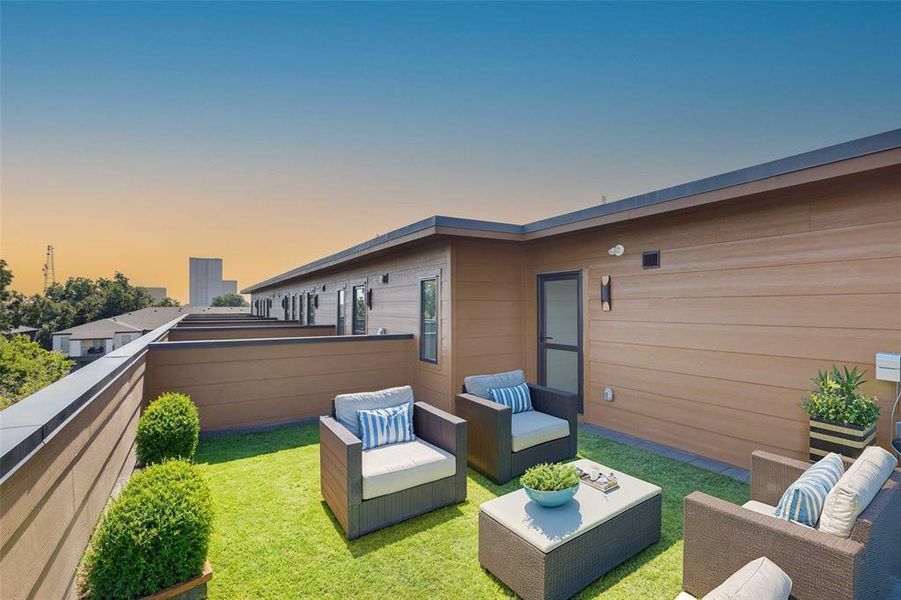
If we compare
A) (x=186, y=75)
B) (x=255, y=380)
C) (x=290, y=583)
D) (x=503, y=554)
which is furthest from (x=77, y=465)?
(x=186, y=75)

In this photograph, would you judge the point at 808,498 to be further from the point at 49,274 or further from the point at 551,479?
A: the point at 49,274

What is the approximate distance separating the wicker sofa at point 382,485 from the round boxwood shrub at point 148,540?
89cm

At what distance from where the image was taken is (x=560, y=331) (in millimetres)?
5996

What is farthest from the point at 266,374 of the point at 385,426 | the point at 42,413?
the point at 42,413

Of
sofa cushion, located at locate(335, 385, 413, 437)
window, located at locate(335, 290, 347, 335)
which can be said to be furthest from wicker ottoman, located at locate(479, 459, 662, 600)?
window, located at locate(335, 290, 347, 335)

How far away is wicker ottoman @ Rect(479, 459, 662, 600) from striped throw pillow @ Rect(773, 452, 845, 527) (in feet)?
2.66

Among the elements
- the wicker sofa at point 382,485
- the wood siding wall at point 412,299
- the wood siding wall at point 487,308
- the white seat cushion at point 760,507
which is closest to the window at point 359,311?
the wood siding wall at point 412,299

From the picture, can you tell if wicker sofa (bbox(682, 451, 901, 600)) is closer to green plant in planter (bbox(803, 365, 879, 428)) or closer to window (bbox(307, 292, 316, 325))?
green plant in planter (bbox(803, 365, 879, 428))

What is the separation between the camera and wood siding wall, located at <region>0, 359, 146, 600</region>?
4.04 feet

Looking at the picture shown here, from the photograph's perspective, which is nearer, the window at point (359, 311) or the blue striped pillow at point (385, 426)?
the blue striped pillow at point (385, 426)

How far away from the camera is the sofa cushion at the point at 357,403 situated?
3.45 m

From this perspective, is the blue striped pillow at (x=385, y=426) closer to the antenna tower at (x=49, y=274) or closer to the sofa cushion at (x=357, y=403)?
the sofa cushion at (x=357, y=403)

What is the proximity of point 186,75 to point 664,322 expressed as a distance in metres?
7.11

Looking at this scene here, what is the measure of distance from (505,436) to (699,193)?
9.64 ft
